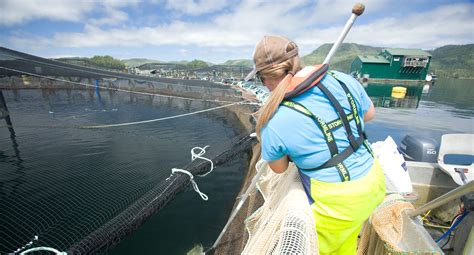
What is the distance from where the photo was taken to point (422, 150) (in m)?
5.38

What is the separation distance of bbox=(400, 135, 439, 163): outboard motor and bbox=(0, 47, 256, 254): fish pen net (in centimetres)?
449

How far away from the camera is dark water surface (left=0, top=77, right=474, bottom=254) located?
19.6 ft

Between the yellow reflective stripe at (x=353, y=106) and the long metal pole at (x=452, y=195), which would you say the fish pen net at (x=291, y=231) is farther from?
the long metal pole at (x=452, y=195)

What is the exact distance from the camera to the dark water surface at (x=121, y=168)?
235 inches

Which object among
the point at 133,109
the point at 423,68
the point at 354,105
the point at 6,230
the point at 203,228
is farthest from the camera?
the point at 423,68

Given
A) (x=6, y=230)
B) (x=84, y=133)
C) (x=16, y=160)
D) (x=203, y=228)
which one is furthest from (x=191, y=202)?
(x=84, y=133)

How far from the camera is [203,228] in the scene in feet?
20.1

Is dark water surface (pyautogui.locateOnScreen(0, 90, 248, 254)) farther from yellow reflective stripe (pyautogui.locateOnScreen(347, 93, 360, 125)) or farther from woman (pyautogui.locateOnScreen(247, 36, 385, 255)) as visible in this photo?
yellow reflective stripe (pyautogui.locateOnScreen(347, 93, 360, 125))

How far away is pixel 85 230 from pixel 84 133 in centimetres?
1074

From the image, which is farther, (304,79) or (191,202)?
(191,202)

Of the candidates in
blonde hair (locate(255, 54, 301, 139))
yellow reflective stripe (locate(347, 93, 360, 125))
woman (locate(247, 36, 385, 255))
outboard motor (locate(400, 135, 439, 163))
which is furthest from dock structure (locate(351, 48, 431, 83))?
blonde hair (locate(255, 54, 301, 139))

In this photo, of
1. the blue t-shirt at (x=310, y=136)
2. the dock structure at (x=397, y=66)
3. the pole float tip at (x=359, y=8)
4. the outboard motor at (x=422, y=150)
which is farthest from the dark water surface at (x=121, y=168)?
the dock structure at (x=397, y=66)

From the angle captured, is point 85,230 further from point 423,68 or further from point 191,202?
point 423,68

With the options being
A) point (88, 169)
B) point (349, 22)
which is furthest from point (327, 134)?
point (88, 169)
